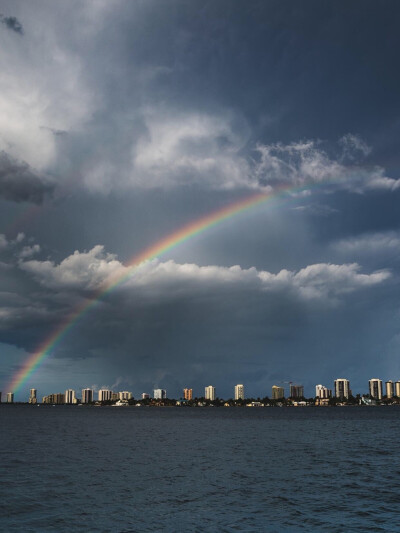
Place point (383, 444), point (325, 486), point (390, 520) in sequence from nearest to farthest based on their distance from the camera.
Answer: point (390, 520) < point (325, 486) < point (383, 444)

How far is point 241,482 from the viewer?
1769 inches

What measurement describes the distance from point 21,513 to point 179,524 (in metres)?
→ 11.1

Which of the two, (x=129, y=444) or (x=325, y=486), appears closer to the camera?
(x=325, y=486)

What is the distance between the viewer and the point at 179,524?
30141 millimetres

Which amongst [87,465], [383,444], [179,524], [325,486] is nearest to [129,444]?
[87,465]

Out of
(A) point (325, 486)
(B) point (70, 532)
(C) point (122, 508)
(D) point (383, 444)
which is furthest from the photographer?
(D) point (383, 444)

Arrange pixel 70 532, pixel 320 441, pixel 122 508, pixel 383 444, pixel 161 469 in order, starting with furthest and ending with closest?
1. pixel 320 441
2. pixel 383 444
3. pixel 161 469
4. pixel 122 508
5. pixel 70 532

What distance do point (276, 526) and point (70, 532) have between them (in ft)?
39.9

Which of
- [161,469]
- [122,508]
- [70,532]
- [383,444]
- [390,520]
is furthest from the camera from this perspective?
[383,444]

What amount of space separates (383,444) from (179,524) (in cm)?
6616

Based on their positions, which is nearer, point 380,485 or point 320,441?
point 380,485

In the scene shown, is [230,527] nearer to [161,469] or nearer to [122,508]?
[122,508]

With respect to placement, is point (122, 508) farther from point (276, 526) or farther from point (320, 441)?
point (320, 441)

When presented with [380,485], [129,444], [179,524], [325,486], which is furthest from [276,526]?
[129,444]
